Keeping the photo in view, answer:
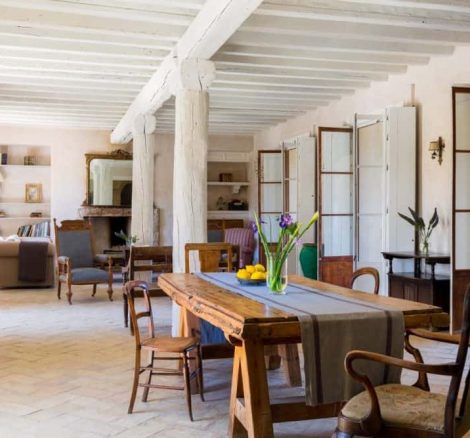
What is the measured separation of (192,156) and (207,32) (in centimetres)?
118

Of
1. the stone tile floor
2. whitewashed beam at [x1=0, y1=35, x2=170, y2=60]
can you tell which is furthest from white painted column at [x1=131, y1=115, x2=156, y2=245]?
whitewashed beam at [x1=0, y1=35, x2=170, y2=60]

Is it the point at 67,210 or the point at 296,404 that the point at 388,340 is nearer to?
the point at 296,404

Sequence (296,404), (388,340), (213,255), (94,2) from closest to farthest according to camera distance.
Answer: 1. (388,340)
2. (296,404)
3. (94,2)
4. (213,255)

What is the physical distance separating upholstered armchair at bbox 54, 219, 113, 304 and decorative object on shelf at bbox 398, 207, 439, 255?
13.2 ft

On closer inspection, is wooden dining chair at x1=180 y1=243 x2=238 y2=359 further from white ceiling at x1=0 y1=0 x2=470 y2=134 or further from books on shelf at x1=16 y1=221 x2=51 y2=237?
books on shelf at x1=16 y1=221 x2=51 y2=237

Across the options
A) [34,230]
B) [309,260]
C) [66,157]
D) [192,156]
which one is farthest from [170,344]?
[66,157]

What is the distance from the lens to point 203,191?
536cm

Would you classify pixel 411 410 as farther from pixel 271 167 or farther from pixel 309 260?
pixel 271 167

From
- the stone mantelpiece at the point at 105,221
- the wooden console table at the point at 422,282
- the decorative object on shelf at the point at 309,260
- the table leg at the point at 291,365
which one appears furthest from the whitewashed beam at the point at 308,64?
the stone mantelpiece at the point at 105,221

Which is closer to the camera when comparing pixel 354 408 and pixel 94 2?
pixel 354 408

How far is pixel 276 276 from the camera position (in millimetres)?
3469

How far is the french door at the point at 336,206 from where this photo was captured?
766 cm

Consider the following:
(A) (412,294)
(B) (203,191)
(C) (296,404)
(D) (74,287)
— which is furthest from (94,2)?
(D) (74,287)

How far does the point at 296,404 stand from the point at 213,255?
2.00 meters
